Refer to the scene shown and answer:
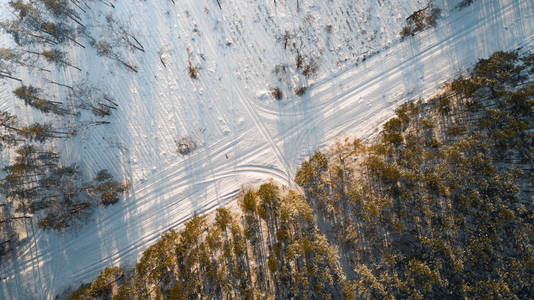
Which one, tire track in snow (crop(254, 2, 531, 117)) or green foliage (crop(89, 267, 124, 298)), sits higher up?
tire track in snow (crop(254, 2, 531, 117))

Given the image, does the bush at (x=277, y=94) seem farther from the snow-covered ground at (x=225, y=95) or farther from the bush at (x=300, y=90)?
the bush at (x=300, y=90)

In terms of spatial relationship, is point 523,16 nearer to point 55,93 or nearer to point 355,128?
point 355,128

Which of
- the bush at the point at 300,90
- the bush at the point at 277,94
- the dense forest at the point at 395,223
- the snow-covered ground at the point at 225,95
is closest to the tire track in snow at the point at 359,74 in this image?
the snow-covered ground at the point at 225,95

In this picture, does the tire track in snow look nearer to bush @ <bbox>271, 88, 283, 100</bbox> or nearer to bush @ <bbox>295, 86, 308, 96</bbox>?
bush @ <bbox>295, 86, 308, 96</bbox>

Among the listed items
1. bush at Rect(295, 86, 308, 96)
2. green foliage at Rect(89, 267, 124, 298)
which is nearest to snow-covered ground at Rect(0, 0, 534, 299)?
bush at Rect(295, 86, 308, 96)

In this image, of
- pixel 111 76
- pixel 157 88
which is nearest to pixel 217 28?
pixel 157 88
